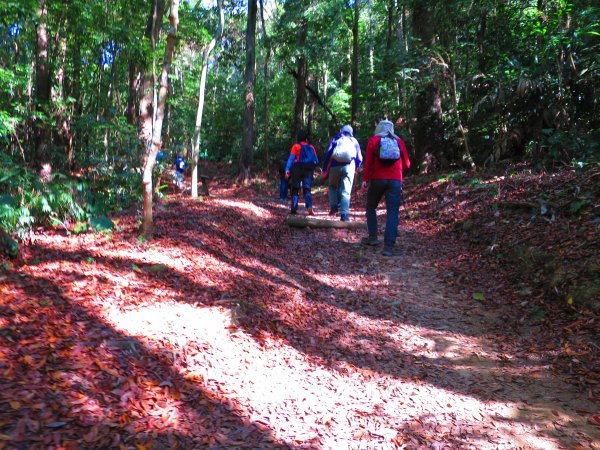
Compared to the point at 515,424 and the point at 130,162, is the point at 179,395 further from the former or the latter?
the point at 130,162

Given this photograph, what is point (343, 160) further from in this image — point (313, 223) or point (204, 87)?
point (204, 87)

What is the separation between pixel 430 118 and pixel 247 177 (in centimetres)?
996

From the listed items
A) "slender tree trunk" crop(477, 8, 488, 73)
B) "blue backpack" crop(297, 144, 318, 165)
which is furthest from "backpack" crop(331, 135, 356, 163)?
"slender tree trunk" crop(477, 8, 488, 73)

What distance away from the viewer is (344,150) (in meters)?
8.17

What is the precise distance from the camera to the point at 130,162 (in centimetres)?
1112

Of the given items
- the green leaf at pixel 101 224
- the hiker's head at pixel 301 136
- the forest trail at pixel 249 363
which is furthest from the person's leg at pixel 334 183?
the green leaf at pixel 101 224

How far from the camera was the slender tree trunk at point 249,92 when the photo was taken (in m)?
17.8

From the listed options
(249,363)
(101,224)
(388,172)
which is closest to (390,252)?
(388,172)

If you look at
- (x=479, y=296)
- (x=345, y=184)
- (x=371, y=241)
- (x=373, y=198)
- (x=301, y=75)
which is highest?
(x=301, y=75)

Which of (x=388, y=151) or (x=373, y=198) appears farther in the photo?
(x=373, y=198)

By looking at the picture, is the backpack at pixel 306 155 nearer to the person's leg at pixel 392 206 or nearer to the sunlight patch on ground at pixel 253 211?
the sunlight patch on ground at pixel 253 211

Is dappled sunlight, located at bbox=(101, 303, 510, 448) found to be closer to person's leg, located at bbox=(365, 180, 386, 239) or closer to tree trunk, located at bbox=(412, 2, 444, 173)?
person's leg, located at bbox=(365, 180, 386, 239)

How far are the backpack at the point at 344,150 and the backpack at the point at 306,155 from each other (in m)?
0.87

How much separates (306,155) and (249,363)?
248 inches
